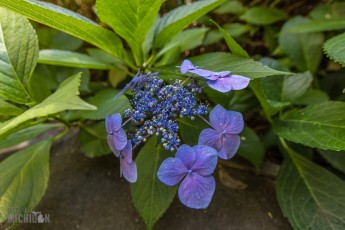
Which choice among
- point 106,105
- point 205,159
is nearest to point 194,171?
point 205,159

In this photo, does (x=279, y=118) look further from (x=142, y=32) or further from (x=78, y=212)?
(x=78, y=212)

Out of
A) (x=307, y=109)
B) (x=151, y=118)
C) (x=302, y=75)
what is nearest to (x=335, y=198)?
(x=307, y=109)

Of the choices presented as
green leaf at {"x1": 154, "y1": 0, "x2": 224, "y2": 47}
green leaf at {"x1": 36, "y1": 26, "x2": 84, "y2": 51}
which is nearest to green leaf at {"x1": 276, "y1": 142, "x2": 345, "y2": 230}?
green leaf at {"x1": 154, "y1": 0, "x2": 224, "y2": 47}

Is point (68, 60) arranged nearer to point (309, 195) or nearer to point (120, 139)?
point (120, 139)

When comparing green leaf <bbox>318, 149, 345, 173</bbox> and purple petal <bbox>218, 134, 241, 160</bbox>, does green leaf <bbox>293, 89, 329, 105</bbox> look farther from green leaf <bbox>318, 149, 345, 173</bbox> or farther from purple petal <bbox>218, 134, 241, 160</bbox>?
purple petal <bbox>218, 134, 241, 160</bbox>

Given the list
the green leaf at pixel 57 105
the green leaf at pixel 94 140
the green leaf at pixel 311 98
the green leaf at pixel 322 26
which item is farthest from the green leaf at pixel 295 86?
the green leaf at pixel 57 105

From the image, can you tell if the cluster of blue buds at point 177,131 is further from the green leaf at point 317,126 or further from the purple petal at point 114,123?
the green leaf at point 317,126
